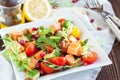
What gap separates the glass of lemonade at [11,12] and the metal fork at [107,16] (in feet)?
1.05

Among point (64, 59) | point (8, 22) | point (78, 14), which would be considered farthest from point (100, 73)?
point (8, 22)

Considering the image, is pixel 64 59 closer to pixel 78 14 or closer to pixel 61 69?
pixel 61 69

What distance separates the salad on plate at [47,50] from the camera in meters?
0.90

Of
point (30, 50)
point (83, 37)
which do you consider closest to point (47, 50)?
point (30, 50)

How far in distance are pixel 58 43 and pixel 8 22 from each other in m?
0.25

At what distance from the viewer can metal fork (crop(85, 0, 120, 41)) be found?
110 cm

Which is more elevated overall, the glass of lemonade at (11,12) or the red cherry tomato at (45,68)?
the glass of lemonade at (11,12)

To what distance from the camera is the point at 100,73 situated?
98cm

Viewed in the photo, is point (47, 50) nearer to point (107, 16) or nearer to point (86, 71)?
point (86, 71)

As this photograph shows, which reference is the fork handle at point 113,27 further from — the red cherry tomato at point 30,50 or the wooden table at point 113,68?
the red cherry tomato at point 30,50

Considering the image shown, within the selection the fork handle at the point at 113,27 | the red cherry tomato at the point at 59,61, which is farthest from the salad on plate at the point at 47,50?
the fork handle at the point at 113,27

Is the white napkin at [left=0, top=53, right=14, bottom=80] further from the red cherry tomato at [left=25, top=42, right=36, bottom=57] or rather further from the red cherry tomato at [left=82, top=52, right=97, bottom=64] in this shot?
the red cherry tomato at [left=82, top=52, right=97, bottom=64]

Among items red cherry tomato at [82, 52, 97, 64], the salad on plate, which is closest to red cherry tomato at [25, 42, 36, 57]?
the salad on plate

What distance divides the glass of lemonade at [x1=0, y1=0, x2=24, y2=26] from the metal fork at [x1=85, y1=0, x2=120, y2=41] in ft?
1.05
